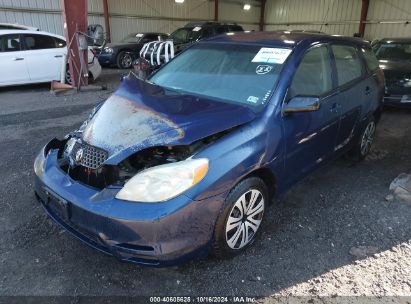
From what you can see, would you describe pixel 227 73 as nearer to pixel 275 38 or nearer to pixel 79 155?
pixel 275 38

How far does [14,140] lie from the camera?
5.11 meters

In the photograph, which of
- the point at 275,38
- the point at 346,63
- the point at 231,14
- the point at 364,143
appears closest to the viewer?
the point at 275,38

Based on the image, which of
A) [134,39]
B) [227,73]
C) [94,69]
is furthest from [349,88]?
[134,39]

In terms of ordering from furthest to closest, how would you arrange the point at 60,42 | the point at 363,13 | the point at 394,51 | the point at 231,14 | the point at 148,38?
1. the point at 231,14
2. the point at 363,13
3. the point at 148,38
4. the point at 60,42
5. the point at 394,51

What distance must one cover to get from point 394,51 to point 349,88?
5500mm

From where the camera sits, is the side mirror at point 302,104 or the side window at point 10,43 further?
the side window at point 10,43

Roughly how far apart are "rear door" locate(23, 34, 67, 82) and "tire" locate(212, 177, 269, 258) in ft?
26.7

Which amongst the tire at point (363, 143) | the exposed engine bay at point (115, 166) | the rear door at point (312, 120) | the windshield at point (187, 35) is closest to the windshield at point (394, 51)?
the tire at point (363, 143)

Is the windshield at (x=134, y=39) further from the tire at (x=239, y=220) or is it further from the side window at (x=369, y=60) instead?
the tire at (x=239, y=220)

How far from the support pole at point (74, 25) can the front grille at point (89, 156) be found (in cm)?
695

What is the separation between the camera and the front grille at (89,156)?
2351mm

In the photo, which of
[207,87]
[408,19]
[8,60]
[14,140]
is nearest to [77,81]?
[8,60]

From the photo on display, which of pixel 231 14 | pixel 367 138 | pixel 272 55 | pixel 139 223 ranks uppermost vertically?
pixel 231 14

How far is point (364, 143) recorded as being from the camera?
441cm
